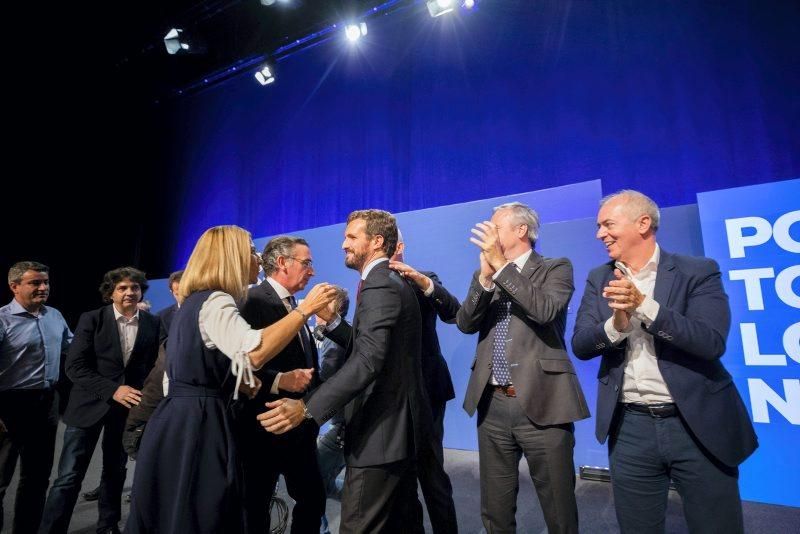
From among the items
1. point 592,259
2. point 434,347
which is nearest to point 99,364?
point 434,347

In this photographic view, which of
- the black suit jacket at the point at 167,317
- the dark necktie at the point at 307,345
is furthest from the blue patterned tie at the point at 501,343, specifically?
the black suit jacket at the point at 167,317

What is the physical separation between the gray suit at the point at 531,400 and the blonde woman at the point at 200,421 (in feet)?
2.47

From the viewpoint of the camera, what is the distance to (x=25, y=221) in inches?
268

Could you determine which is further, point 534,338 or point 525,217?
point 525,217

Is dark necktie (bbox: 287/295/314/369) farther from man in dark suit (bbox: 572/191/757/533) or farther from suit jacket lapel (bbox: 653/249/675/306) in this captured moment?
suit jacket lapel (bbox: 653/249/675/306)

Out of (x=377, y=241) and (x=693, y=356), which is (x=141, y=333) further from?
(x=693, y=356)

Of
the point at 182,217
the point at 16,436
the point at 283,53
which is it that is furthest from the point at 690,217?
the point at 182,217

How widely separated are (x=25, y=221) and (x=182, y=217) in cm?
232

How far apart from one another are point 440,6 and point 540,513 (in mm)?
5426

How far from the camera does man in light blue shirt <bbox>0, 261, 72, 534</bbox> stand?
2.61 m

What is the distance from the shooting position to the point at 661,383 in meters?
1.57

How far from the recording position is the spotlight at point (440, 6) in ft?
18.0

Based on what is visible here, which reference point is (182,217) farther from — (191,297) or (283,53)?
(191,297)

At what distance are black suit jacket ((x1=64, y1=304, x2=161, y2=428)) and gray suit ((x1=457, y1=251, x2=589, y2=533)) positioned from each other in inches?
86.8
